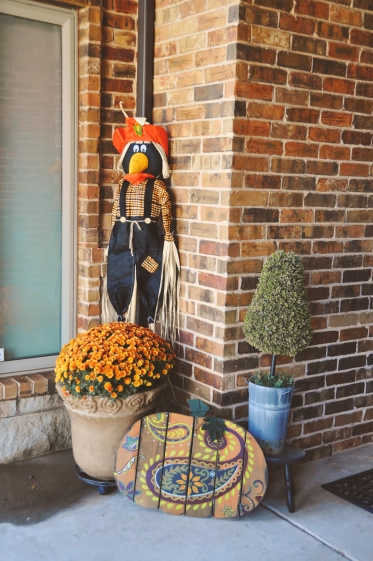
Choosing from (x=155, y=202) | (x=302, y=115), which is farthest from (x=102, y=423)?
(x=302, y=115)

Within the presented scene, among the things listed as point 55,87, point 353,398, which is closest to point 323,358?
point 353,398

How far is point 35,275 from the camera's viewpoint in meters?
3.29

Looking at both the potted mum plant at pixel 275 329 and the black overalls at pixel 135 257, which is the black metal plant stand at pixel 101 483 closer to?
the potted mum plant at pixel 275 329

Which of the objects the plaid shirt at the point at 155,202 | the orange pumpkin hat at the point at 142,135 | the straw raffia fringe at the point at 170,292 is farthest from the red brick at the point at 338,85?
the straw raffia fringe at the point at 170,292

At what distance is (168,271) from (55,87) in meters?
1.12

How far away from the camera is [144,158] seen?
3115 mm

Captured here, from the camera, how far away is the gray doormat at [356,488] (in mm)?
2871

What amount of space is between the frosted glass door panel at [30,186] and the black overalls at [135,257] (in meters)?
0.33

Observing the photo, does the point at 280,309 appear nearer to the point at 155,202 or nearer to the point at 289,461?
the point at 289,461

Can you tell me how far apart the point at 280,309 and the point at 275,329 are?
9cm

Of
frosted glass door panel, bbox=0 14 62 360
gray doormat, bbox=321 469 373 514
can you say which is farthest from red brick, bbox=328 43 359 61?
gray doormat, bbox=321 469 373 514

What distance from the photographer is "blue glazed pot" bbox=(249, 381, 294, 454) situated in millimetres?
2781

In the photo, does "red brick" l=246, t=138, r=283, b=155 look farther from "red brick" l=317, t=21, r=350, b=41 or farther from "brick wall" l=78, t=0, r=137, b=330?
"brick wall" l=78, t=0, r=137, b=330

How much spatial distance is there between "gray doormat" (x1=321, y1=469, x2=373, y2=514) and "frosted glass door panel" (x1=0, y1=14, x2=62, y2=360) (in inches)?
63.8
